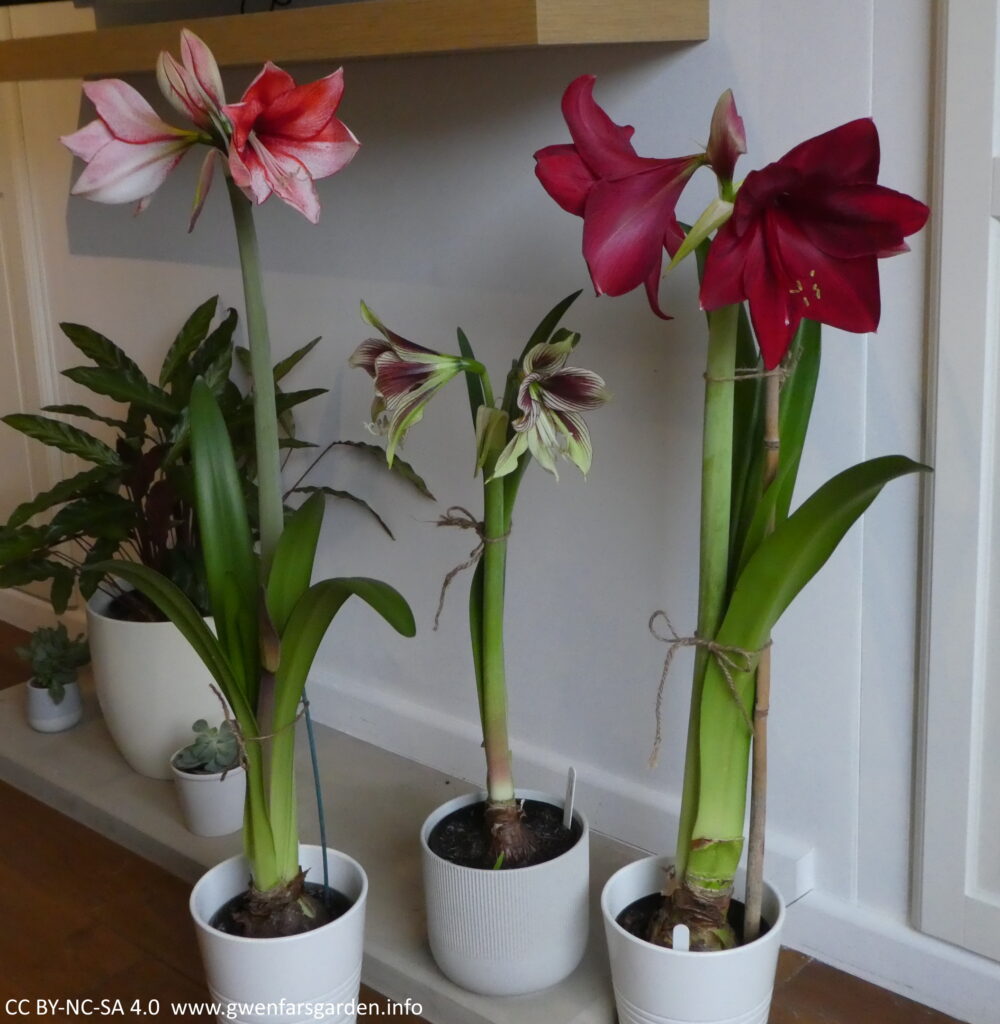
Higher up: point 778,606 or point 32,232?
point 32,232

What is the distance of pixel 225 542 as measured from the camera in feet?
4.36

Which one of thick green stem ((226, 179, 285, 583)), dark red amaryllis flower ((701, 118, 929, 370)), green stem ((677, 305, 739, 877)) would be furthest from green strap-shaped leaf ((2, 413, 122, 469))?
dark red amaryllis flower ((701, 118, 929, 370))

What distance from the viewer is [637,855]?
5.49ft

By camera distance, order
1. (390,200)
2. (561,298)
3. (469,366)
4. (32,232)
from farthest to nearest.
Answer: (32,232) → (390,200) → (561,298) → (469,366)

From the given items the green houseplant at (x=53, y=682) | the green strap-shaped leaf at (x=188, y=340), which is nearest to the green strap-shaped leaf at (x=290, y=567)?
the green strap-shaped leaf at (x=188, y=340)

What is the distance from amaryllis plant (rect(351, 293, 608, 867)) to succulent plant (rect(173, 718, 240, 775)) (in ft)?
1.80

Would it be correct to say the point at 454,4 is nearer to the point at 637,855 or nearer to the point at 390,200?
the point at 390,200

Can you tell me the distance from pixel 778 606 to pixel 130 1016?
885 millimetres

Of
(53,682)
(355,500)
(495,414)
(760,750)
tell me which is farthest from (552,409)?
(53,682)

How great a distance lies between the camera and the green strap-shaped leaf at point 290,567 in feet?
4.18

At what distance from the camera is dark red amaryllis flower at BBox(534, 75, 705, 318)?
1096 millimetres

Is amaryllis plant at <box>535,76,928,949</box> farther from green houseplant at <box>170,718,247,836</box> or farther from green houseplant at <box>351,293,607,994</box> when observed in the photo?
green houseplant at <box>170,718,247,836</box>

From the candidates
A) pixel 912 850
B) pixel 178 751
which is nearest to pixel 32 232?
pixel 178 751

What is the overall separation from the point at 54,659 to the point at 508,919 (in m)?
1.03
